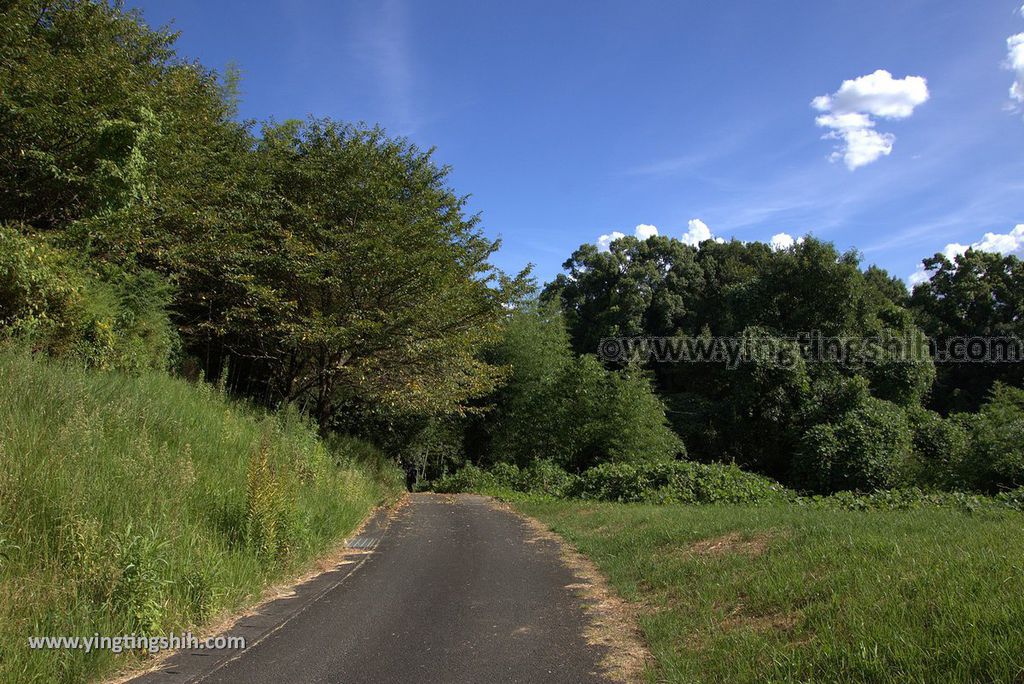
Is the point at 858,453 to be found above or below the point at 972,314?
below

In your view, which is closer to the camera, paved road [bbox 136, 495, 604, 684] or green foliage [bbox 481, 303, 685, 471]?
paved road [bbox 136, 495, 604, 684]

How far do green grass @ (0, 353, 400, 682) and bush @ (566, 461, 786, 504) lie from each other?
890cm

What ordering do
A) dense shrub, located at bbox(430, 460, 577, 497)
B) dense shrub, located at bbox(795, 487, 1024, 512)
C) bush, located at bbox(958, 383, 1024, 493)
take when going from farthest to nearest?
dense shrub, located at bbox(430, 460, 577, 497) → bush, located at bbox(958, 383, 1024, 493) → dense shrub, located at bbox(795, 487, 1024, 512)

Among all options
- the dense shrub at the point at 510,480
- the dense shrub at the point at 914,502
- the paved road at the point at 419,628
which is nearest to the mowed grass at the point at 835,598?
the paved road at the point at 419,628

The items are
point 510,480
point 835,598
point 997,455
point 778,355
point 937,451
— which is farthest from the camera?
point 778,355

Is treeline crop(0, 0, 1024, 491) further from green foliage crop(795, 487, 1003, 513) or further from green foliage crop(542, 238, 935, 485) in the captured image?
green foliage crop(795, 487, 1003, 513)

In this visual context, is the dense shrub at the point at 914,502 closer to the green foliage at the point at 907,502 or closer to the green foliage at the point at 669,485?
the green foliage at the point at 907,502

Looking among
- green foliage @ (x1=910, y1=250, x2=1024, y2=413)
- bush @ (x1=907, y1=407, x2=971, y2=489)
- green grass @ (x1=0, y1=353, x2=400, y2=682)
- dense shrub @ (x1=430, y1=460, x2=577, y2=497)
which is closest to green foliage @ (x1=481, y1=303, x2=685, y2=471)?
dense shrub @ (x1=430, y1=460, x2=577, y2=497)

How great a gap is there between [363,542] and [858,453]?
15711 mm

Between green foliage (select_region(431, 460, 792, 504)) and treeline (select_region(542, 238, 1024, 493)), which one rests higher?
treeline (select_region(542, 238, 1024, 493))

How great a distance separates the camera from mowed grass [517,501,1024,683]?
10.2ft

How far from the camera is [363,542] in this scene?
893cm

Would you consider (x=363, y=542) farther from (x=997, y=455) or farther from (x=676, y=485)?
(x=997, y=455)

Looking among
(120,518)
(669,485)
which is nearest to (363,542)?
(120,518)
